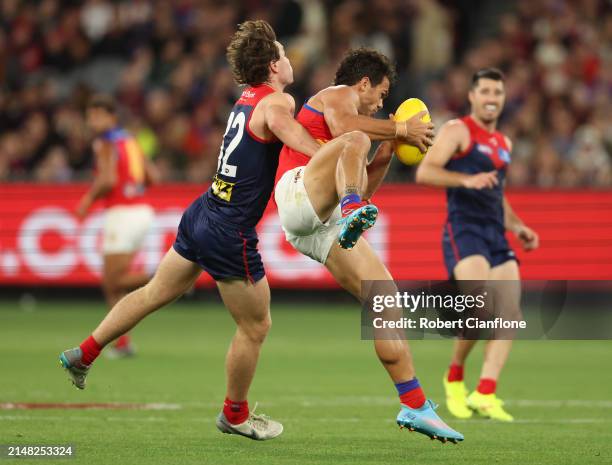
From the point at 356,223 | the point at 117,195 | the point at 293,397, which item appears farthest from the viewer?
the point at 117,195

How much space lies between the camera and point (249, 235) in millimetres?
7715

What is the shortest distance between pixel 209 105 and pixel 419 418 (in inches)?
553

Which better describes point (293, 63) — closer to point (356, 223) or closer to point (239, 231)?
point (239, 231)

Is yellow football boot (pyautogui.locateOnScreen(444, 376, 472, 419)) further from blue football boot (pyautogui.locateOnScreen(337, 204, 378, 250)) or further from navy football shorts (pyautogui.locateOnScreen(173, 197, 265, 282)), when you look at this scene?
blue football boot (pyautogui.locateOnScreen(337, 204, 378, 250))

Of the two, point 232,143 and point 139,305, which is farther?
point 139,305

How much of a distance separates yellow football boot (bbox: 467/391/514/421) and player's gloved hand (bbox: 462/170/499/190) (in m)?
1.55

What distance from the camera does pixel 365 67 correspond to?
7.83 m

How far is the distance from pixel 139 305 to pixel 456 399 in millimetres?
2899

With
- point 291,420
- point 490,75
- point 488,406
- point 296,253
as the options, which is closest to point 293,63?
point 296,253

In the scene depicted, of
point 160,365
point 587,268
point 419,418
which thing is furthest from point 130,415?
point 587,268

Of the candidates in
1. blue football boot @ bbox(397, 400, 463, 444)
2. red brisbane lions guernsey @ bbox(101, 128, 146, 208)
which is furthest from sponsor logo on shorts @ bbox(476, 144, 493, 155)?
red brisbane lions guernsey @ bbox(101, 128, 146, 208)

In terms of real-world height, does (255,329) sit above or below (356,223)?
below

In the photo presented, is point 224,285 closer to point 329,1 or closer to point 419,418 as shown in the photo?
point 419,418

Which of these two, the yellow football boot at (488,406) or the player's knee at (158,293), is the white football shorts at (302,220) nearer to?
the player's knee at (158,293)
